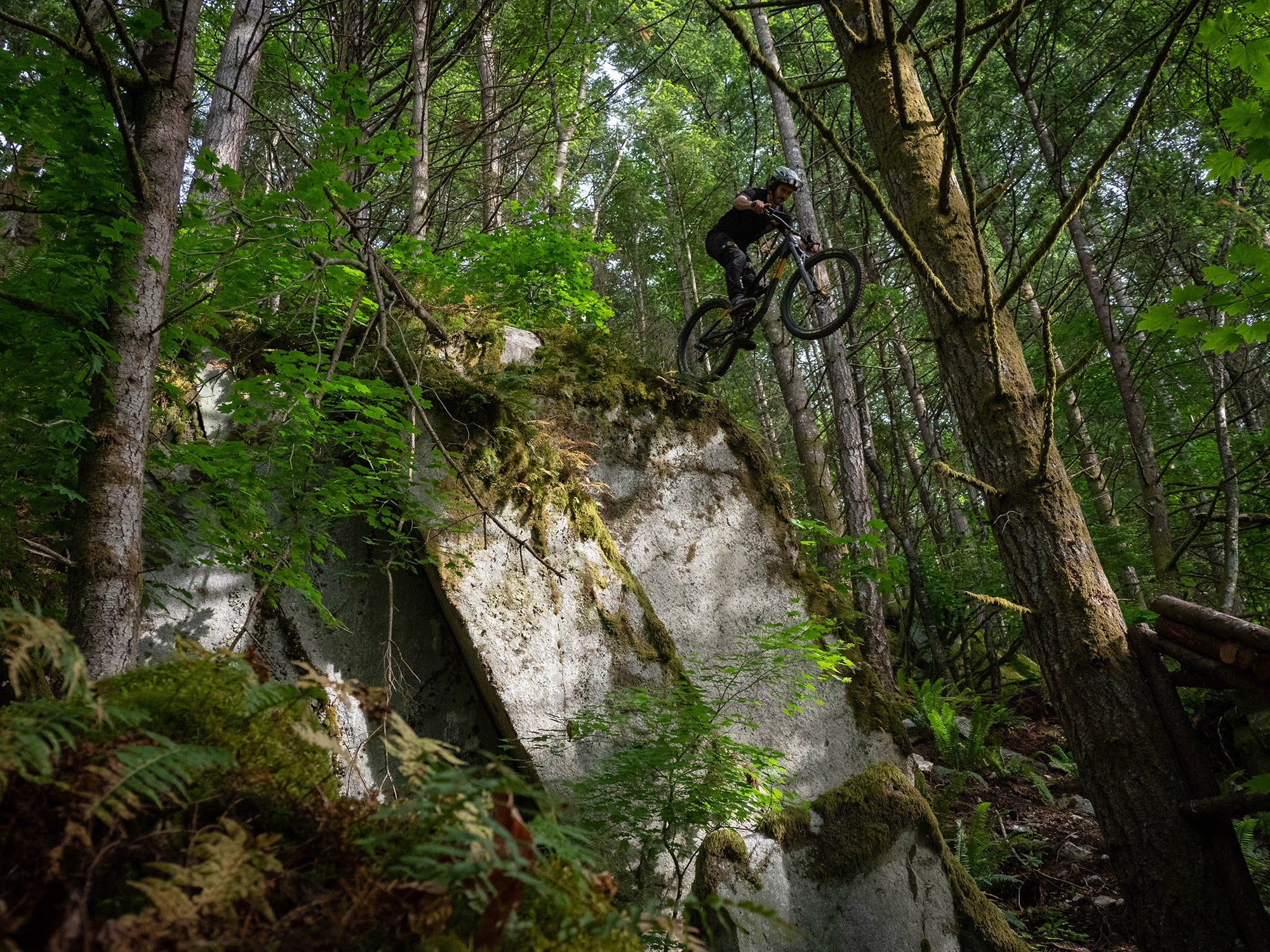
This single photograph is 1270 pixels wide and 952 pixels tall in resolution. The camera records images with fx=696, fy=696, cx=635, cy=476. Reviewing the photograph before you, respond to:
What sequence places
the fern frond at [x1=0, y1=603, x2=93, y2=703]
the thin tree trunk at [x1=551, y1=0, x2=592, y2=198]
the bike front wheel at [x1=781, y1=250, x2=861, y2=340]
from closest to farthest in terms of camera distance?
the fern frond at [x1=0, y1=603, x2=93, y2=703] < the bike front wheel at [x1=781, y1=250, x2=861, y2=340] < the thin tree trunk at [x1=551, y1=0, x2=592, y2=198]

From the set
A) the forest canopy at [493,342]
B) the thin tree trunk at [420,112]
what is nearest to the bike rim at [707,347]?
the forest canopy at [493,342]

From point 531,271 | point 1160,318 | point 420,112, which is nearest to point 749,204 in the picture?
point 531,271

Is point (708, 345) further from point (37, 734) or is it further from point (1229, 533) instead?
point (37, 734)

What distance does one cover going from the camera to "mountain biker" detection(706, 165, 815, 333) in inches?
252

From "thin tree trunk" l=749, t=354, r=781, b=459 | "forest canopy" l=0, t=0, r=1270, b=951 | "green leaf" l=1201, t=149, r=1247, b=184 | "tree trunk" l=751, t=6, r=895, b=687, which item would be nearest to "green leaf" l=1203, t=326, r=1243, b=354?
"forest canopy" l=0, t=0, r=1270, b=951

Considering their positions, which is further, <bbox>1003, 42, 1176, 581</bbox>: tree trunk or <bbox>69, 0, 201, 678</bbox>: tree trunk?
<bbox>1003, 42, 1176, 581</bbox>: tree trunk

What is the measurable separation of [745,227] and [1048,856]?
6296mm

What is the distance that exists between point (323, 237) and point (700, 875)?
4022 mm

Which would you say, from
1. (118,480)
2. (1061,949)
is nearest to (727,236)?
(118,480)

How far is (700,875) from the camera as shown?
13.8 feet

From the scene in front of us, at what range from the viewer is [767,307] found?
22.2 feet

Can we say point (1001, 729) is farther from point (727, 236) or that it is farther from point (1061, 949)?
→ point (727, 236)

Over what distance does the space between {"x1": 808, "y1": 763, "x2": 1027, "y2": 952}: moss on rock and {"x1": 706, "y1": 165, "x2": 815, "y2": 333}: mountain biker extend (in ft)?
13.0

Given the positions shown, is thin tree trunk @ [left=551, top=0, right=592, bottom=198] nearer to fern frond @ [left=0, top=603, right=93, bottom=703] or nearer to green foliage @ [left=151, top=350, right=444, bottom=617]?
green foliage @ [left=151, top=350, right=444, bottom=617]
